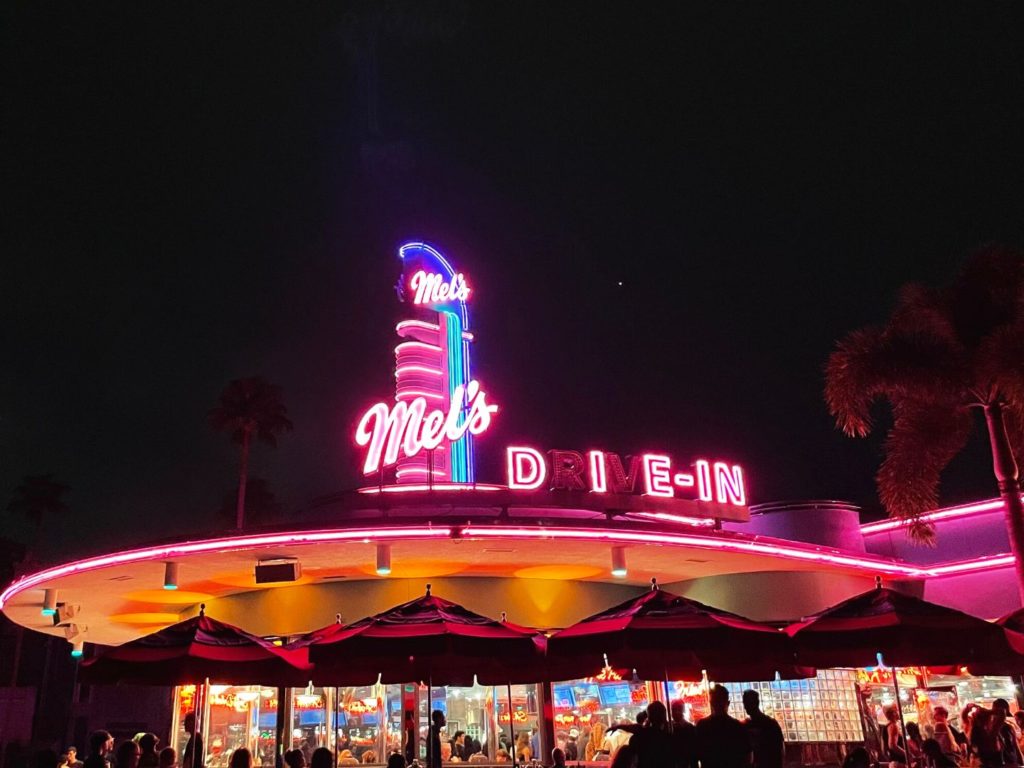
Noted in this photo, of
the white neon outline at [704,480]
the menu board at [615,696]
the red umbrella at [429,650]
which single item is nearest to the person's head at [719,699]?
the red umbrella at [429,650]

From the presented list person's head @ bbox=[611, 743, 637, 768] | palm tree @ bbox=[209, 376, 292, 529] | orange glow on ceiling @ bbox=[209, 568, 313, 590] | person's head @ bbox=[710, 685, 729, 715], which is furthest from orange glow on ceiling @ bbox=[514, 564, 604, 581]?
palm tree @ bbox=[209, 376, 292, 529]

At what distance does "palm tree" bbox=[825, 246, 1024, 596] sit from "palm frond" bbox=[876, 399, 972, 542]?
0.02m

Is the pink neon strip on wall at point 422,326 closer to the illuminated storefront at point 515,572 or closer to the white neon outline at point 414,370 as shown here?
the white neon outline at point 414,370

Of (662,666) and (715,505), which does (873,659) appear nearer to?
(662,666)

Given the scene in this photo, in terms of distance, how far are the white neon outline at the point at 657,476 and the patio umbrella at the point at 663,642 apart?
9.50 metres

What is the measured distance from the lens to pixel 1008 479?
17.3 m

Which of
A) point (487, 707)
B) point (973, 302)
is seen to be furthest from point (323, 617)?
point (973, 302)

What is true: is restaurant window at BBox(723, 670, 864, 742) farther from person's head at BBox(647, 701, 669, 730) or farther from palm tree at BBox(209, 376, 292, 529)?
palm tree at BBox(209, 376, 292, 529)

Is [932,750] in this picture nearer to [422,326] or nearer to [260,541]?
[260,541]

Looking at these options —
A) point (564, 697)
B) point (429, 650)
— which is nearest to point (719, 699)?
point (429, 650)

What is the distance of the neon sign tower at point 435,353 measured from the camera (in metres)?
24.0

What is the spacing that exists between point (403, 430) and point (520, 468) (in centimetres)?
409

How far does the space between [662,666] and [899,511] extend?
1008cm

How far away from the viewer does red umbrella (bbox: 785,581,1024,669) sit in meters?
10.7
